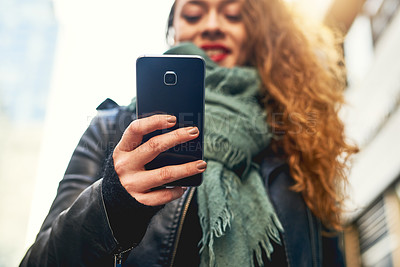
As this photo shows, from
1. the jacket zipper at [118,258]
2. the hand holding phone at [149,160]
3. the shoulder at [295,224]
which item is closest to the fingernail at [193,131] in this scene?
the hand holding phone at [149,160]

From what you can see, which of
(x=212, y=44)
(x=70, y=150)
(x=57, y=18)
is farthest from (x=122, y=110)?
(x=212, y=44)

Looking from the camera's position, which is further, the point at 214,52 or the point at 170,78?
the point at 214,52

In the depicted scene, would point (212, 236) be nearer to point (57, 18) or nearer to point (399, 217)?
point (57, 18)

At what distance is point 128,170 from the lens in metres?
0.33

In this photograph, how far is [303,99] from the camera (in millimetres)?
704

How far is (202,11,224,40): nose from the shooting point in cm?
66

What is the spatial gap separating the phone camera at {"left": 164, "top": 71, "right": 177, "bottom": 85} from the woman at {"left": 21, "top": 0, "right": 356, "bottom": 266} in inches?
1.7

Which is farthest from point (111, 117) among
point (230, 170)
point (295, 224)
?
point (295, 224)

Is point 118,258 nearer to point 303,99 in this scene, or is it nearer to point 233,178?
point 233,178

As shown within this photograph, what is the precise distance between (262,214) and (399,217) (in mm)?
857

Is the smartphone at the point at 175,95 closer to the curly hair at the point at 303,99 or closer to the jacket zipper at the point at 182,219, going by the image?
the jacket zipper at the point at 182,219

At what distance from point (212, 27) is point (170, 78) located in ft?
1.15

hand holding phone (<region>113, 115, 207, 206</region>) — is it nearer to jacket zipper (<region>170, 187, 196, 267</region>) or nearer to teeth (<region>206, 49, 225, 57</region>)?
jacket zipper (<region>170, 187, 196, 267</region>)

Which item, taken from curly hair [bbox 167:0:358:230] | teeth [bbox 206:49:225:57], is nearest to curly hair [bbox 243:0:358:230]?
curly hair [bbox 167:0:358:230]
